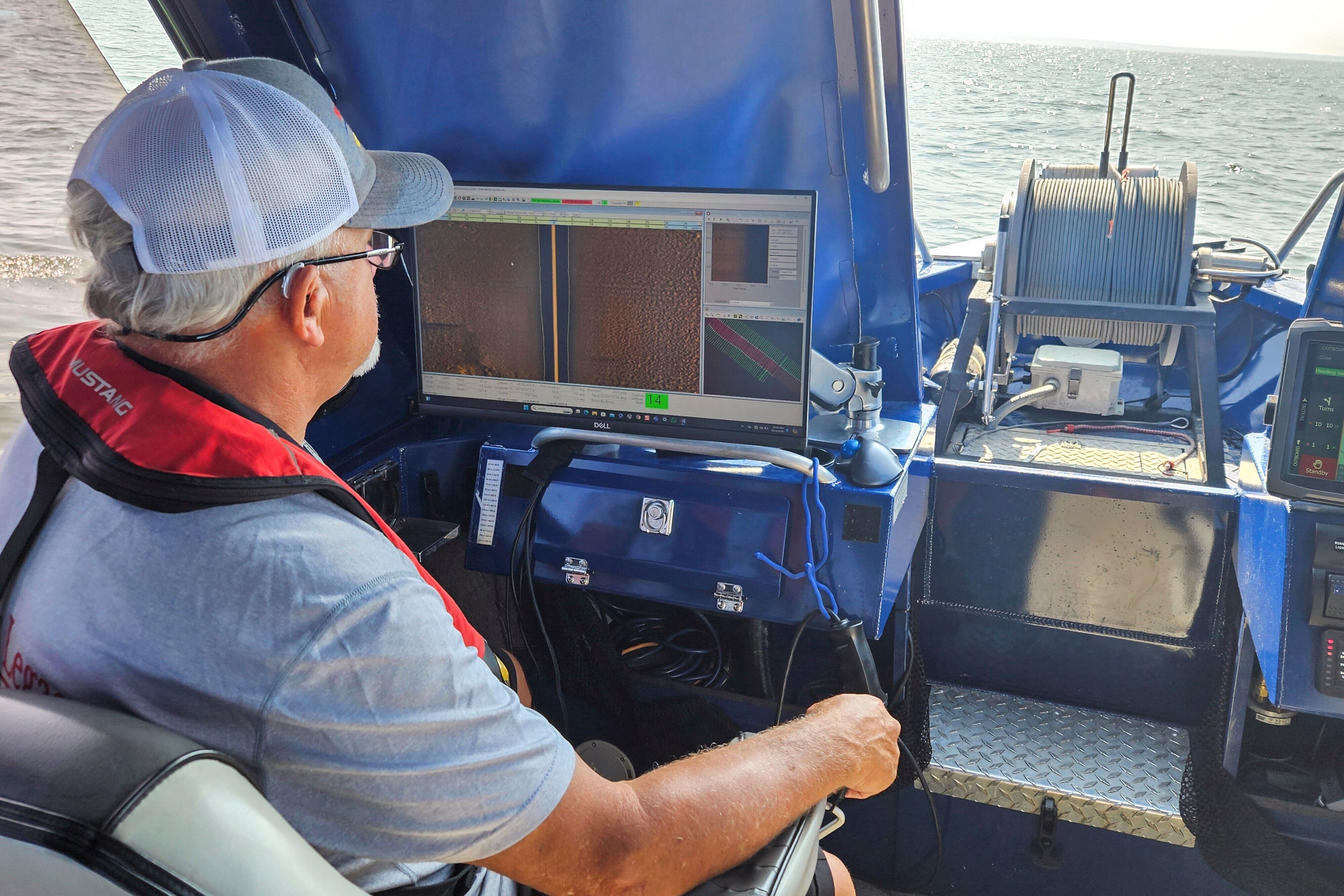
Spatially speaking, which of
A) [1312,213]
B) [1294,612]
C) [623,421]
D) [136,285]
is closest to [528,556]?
[623,421]

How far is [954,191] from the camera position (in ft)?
34.6

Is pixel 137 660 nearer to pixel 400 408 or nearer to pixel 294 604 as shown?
pixel 294 604

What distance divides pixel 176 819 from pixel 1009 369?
2283mm

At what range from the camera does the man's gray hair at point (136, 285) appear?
0.98 m

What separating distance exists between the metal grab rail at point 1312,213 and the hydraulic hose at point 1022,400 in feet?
2.32

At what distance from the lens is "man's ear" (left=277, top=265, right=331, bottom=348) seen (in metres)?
1.07

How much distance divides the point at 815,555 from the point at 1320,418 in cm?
87

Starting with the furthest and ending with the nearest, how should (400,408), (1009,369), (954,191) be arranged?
(954,191) < (1009,369) < (400,408)

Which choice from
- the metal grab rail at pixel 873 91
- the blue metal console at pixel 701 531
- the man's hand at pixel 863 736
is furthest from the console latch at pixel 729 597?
the metal grab rail at pixel 873 91

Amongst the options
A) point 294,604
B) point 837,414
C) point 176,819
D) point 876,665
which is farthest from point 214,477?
point 876,665

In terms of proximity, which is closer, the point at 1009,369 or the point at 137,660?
the point at 137,660

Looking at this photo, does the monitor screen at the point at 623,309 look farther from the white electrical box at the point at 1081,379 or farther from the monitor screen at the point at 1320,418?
the white electrical box at the point at 1081,379

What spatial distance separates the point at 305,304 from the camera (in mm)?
1083

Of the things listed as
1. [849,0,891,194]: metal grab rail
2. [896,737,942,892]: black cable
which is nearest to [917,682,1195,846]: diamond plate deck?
[896,737,942,892]: black cable
